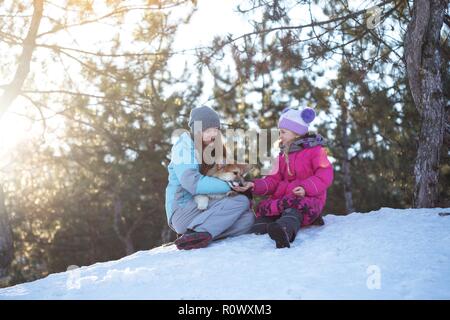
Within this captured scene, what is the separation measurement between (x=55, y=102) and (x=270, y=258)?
6.12 metres

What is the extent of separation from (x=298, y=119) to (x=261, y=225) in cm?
92

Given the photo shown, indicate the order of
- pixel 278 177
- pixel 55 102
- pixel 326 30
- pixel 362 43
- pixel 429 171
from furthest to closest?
pixel 55 102, pixel 362 43, pixel 326 30, pixel 429 171, pixel 278 177

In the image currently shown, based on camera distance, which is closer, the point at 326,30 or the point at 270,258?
the point at 270,258

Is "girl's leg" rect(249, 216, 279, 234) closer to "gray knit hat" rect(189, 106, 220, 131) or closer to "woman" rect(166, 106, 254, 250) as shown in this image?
"woman" rect(166, 106, 254, 250)

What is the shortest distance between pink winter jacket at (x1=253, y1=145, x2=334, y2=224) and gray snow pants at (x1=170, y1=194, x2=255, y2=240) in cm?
21

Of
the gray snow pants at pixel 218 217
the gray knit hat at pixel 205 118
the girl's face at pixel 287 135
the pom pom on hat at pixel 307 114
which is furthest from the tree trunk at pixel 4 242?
the pom pom on hat at pixel 307 114

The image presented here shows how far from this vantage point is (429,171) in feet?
15.8

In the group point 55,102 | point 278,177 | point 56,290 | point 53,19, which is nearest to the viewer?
point 56,290

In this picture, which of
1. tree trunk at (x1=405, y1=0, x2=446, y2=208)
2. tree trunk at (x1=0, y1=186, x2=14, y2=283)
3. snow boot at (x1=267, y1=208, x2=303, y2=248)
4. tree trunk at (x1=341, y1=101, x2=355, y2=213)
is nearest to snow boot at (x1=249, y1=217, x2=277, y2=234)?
snow boot at (x1=267, y1=208, x2=303, y2=248)

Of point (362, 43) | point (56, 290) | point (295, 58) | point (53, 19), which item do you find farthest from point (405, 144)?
point (56, 290)

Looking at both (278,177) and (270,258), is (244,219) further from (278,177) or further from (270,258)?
(270,258)

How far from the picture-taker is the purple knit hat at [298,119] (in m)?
4.23

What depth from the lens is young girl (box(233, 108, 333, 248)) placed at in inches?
155

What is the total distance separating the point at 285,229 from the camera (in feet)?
11.8
